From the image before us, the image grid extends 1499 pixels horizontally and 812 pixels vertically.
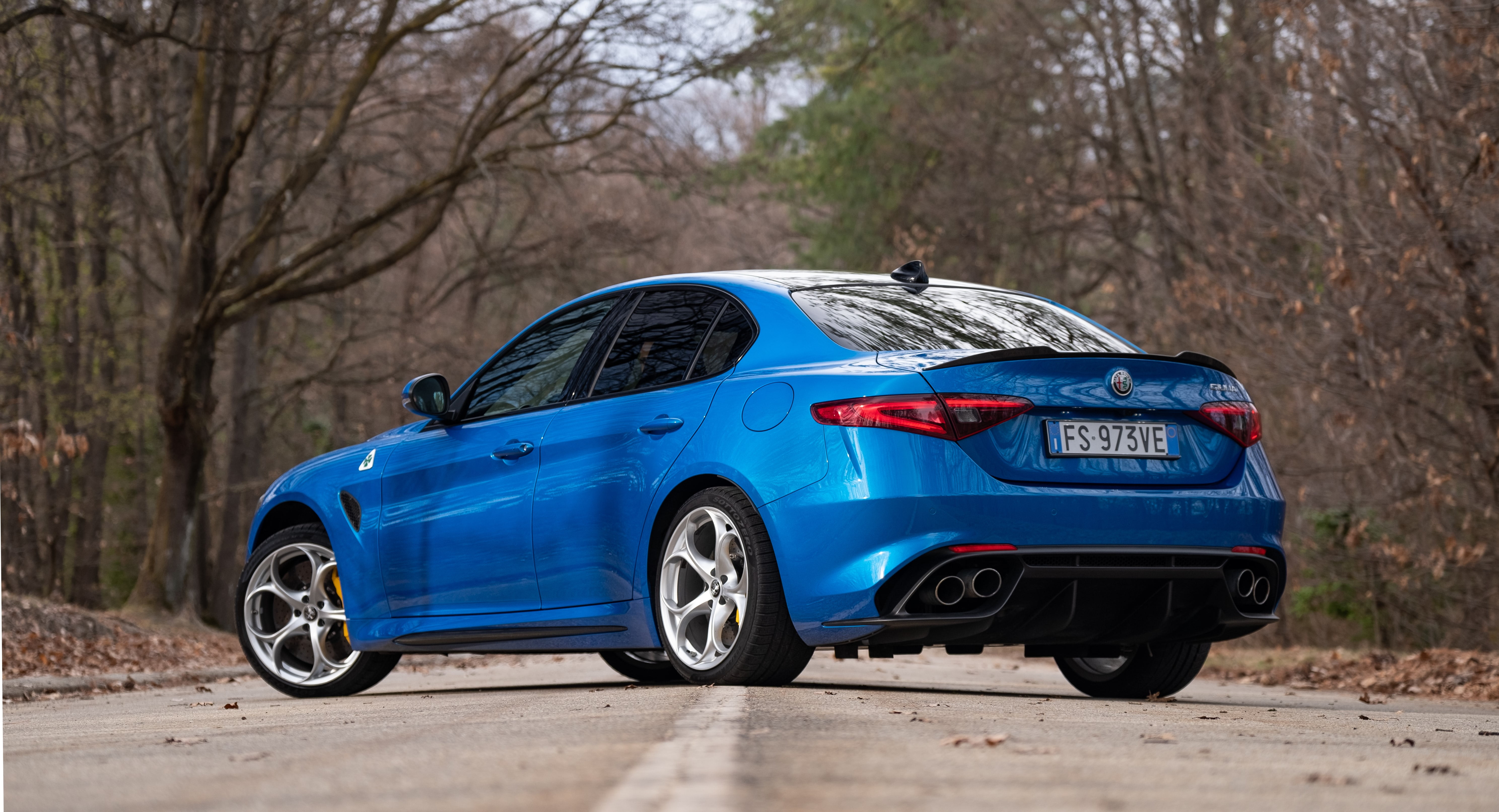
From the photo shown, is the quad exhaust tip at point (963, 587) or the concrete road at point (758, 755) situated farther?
the quad exhaust tip at point (963, 587)

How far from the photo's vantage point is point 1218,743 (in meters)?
4.67

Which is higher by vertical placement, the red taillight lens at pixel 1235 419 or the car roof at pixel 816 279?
the car roof at pixel 816 279

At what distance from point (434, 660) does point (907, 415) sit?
11.2 m

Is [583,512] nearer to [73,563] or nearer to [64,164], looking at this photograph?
[64,164]

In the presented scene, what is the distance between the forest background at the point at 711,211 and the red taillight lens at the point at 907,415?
19.2ft

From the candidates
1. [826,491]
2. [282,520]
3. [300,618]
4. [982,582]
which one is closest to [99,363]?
[282,520]

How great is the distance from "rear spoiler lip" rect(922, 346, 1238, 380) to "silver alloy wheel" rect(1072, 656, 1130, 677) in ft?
5.32

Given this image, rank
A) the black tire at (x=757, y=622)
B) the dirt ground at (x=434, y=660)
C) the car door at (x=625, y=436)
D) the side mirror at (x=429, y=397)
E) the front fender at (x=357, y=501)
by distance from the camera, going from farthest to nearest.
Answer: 1. the dirt ground at (x=434, y=660)
2. the front fender at (x=357, y=501)
3. the side mirror at (x=429, y=397)
4. the car door at (x=625, y=436)
5. the black tire at (x=757, y=622)

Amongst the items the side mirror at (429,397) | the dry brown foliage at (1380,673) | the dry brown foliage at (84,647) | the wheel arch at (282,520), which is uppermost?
the side mirror at (429,397)

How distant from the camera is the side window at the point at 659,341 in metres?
6.77

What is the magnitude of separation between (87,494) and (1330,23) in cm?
2282

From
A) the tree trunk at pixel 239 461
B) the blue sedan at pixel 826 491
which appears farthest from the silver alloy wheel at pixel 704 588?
the tree trunk at pixel 239 461

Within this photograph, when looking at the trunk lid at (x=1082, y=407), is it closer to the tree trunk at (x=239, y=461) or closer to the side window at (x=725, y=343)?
the side window at (x=725, y=343)

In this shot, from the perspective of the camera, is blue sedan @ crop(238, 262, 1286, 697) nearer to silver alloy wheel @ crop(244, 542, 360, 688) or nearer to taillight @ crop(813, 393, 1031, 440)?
taillight @ crop(813, 393, 1031, 440)
